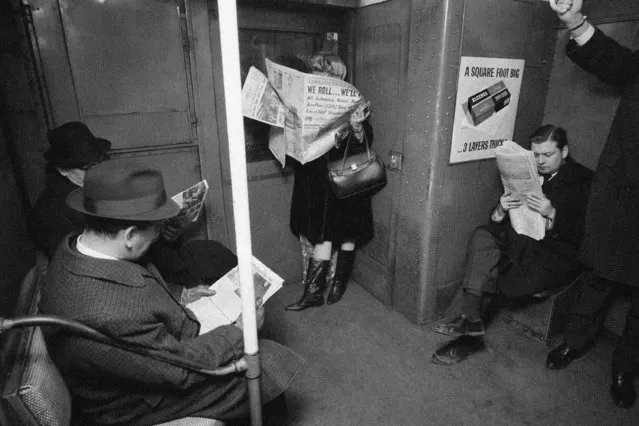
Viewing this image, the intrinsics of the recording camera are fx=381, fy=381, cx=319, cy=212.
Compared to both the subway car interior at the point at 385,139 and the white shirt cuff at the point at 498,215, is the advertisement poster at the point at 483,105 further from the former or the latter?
the white shirt cuff at the point at 498,215

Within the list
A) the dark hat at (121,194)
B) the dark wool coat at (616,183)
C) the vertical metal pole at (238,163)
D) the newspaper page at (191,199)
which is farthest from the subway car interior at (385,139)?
the vertical metal pole at (238,163)

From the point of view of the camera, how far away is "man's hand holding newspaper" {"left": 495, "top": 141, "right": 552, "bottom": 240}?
2117mm

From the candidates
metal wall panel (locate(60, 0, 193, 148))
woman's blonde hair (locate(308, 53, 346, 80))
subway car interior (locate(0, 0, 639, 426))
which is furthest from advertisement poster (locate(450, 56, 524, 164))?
metal wall panel (locate(60, 0, 193, 148))

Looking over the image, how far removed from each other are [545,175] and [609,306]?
1.01 meters

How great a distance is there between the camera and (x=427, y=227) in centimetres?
252

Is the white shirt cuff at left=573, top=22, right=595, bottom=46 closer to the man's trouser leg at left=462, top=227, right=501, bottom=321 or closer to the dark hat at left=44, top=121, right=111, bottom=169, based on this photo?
the man's trouser leg at left=462, top=227, right=501, bottom=321

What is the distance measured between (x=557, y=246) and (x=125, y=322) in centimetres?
235

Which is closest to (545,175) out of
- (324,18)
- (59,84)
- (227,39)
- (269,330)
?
(324,18)

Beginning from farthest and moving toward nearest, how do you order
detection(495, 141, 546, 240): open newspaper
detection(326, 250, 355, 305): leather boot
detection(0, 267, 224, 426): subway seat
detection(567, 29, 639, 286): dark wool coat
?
detection(326, 250, 355, 305): leather boot → detection(495, 141, 546, 240): open newspaper → detection(567, 29, 639, 286): dark wool coat → detection(0, 267, 224, 426): subway seat

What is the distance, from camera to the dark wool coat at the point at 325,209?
279 centimetres

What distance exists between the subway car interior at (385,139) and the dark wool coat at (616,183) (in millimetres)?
234

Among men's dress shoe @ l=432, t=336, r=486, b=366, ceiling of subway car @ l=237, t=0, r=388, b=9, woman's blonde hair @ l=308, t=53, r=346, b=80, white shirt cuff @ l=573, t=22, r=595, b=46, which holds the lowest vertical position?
men's dress shoe @ l=432, t=336, r=486, b=366

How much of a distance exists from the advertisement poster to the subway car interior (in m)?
0.01

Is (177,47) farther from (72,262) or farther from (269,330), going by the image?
(269,330)
